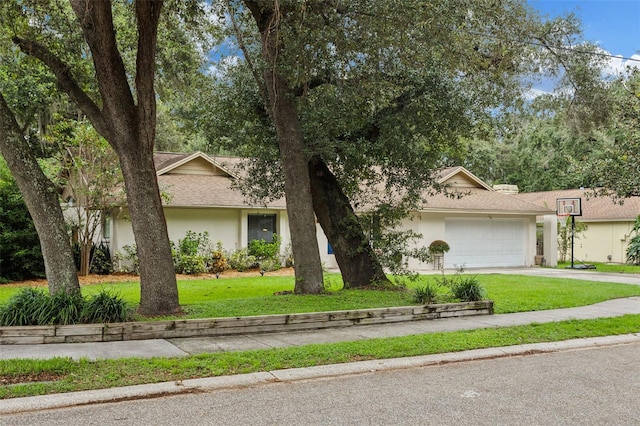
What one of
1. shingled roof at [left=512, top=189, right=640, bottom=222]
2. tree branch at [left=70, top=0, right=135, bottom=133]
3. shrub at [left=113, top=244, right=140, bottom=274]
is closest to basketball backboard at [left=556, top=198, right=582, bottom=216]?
shingled roof at [left=512, top=189, right=640, bottom=222]

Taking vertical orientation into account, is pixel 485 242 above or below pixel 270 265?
above

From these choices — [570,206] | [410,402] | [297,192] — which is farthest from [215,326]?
[570,206]

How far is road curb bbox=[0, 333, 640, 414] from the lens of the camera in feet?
17.5

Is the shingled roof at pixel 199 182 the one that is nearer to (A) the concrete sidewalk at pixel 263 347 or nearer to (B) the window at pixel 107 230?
(B) the window at pixel 107 230

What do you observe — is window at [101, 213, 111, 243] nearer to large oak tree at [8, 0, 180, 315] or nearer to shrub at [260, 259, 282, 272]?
shrub at [260, 259, 282, 272]

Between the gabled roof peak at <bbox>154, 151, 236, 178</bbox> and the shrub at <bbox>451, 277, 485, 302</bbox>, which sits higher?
the gabled roof peak at <bbox>154, 151, 236, 178</bbox>

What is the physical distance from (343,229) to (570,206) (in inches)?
643

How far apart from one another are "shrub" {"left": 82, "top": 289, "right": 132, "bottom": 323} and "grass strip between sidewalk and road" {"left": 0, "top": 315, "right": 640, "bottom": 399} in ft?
6.02

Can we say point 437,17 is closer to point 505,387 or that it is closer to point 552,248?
point 505,387

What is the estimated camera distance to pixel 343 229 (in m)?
13.3

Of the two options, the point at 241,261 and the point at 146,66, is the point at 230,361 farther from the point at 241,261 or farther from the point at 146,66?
the point at 241,261

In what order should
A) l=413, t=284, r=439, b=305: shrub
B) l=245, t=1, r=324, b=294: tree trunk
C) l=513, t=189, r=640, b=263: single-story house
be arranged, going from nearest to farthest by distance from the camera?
l=413, t=284, r=439, b=305: shrub
l=245, t=1, r=324, b=294: tree trunk
l=513, t=189, r=640, b=263: single-story house

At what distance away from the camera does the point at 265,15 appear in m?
11.9

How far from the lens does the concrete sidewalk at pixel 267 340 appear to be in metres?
7.21
